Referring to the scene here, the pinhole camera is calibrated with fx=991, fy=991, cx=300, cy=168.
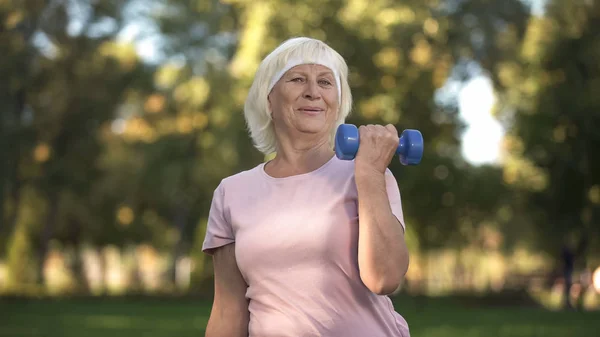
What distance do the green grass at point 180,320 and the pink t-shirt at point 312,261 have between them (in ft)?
59.7

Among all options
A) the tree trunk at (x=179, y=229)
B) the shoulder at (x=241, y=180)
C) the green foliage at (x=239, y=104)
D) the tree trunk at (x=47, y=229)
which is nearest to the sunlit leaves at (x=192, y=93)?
the green foliage at (x=239, y=104)

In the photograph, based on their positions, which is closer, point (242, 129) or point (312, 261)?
point (312, 261)

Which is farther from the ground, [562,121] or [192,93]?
[192,93]

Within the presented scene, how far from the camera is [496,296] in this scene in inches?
1609

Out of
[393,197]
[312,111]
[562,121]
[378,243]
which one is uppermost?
[312,111]

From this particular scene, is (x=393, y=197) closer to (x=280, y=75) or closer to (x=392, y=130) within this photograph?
(x=392, y=130)

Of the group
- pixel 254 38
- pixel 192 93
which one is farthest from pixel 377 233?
pixel 192 93

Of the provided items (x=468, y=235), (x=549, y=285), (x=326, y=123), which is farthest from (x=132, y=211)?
(x=326, y=123)

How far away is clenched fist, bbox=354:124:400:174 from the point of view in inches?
118

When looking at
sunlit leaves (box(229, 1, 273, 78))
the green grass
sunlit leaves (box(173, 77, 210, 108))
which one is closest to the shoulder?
the green grass

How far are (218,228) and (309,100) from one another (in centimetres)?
52

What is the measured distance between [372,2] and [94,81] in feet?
41.2

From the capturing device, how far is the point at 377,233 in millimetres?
2891

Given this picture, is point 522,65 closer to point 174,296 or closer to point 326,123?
point 174,296
